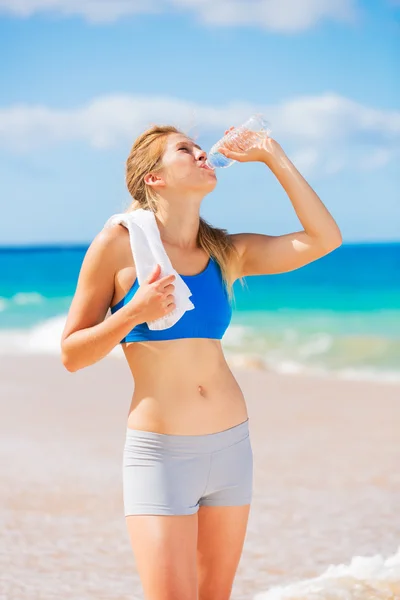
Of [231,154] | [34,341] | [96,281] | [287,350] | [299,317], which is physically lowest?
[96,281]

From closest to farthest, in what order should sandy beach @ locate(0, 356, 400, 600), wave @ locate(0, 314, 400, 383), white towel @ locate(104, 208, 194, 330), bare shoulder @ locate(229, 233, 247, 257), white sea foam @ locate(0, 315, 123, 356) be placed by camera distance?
1. white towel @ locate(104, 208, 194, 330)
2. bare shoulder @ locate(229, 233, 247, 257)
3. sandy beach @ locate(0, 356, 400, 600)
4. wave @ locate(0, 314, 400, 383)
5. white sea foam @ locate(0, 315, 123, 356)

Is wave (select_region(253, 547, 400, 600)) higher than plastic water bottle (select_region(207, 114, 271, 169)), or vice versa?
plastic water bottle (select_region(207, 114, 271, 169))

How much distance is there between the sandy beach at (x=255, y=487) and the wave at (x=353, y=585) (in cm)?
28

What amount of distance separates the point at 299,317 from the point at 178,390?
2474 cm

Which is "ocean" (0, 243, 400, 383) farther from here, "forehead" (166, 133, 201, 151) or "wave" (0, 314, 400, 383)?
"forehead" (166, 133, 201, 151)

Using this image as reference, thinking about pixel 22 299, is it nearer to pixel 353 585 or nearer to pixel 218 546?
pixel 353 585

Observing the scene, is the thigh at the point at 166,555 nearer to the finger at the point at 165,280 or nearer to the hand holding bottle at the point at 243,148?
the finger at the point at 165,280

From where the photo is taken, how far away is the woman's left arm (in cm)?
330

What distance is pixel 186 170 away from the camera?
3.14 metres

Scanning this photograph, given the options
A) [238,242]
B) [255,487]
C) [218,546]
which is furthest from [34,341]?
[218,546]

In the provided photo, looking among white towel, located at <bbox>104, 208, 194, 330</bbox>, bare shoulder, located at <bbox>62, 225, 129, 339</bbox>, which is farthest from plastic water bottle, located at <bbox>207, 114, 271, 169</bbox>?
bare shoulder, located at <bbox>62, 225, 129, 339</bbox>

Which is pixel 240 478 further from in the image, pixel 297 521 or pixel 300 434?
pixel 300 434

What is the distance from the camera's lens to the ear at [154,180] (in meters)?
3.19

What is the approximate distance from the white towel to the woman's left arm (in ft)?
1.35
